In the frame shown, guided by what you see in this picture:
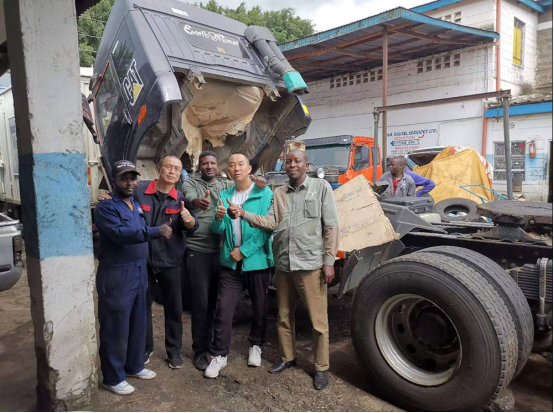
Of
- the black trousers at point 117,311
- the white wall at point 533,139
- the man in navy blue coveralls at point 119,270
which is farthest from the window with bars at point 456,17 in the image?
the black trousers at point 117,311

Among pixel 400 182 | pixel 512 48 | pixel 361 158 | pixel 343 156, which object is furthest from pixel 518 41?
pixel 400 182

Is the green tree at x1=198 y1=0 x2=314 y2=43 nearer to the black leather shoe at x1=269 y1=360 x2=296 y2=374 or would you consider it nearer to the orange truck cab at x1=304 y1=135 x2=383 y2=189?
the orange truck cab at x1=304 y1=135 x2=383 y2=189

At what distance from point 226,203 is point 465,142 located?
35.2ft

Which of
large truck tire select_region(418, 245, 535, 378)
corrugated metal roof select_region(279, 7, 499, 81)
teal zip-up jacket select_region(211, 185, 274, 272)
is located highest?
corrugated metal roof select_region(279, 7, 499, 81)

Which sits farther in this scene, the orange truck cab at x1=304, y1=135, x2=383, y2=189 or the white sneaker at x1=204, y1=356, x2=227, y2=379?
the orange truck cab at x1=304, y1=135, x2=383, y2=189

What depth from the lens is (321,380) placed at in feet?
9.84

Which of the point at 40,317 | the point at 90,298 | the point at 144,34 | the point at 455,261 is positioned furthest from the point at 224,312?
the point at 144,34

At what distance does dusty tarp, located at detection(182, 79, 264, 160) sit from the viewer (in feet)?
16.3

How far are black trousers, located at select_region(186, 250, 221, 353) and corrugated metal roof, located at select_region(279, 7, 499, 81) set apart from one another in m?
8.37

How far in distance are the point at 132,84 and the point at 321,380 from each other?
3500mm

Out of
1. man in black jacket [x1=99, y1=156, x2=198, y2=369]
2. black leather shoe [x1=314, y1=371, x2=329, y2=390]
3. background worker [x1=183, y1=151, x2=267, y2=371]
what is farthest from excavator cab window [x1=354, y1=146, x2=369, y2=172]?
black leather shoe [x1=314, y1=371, x2=329, y2=390]

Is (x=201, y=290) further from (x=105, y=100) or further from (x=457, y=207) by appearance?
(x=105, y=100)

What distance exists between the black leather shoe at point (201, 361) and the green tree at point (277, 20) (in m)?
20.2

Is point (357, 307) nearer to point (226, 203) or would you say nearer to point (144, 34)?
point (226, 203)
